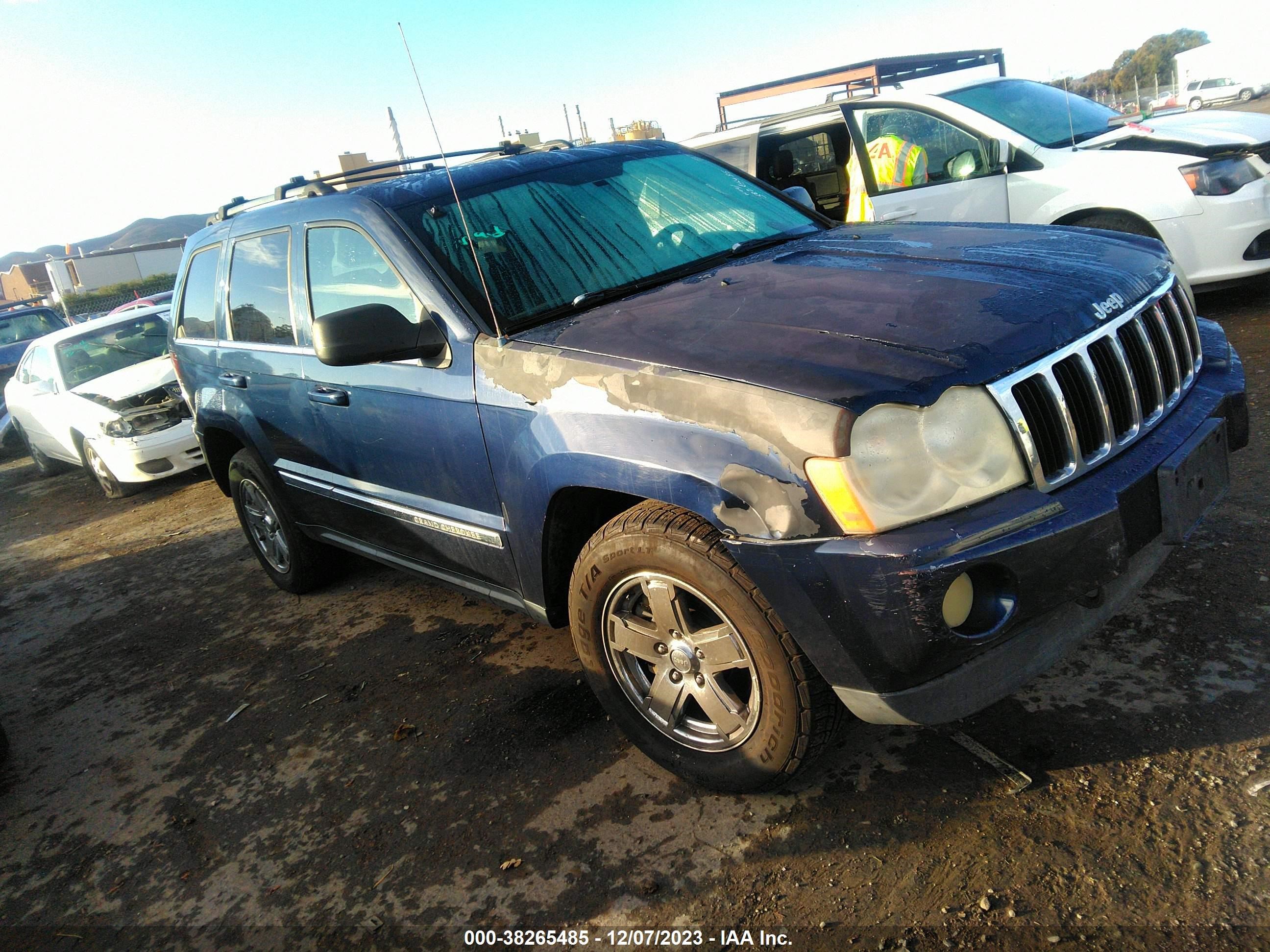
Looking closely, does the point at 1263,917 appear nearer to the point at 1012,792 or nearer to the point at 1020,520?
the point at 1012,792

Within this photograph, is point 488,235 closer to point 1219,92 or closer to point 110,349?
point 110,349

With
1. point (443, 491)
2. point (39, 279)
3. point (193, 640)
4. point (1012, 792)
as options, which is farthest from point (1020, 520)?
point (39, 279)

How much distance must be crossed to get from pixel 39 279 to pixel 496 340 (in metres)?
68.1

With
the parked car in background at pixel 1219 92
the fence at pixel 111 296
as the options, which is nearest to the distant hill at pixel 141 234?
the fence at pixel 111 296

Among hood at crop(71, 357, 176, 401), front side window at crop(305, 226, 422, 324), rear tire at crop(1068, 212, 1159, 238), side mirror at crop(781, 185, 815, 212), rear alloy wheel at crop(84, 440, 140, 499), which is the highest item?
front side window at crop(305, 226, 422, 324)

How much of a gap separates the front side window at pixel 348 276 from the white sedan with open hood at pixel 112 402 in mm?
4223

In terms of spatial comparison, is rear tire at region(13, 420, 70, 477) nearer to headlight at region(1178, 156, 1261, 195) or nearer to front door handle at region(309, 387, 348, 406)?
front door handle at region(309, 387, 348, 406)

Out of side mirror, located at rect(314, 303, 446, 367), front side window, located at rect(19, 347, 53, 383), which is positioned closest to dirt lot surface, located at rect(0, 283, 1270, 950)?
side mirror, located at rect(314, 303, 446, 367)

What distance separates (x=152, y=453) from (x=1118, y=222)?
7479 mm

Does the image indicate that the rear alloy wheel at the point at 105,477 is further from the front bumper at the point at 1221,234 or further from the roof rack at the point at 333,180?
the front bumper at the point at 1221,234

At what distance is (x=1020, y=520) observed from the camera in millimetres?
1895

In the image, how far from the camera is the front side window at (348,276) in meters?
2.94

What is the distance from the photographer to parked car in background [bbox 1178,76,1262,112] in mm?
33125

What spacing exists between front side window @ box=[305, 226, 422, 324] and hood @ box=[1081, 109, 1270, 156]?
4.97m
